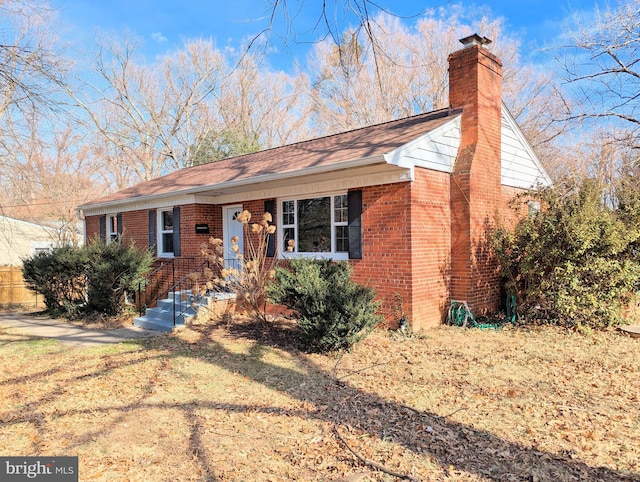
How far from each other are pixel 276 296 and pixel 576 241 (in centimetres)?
553

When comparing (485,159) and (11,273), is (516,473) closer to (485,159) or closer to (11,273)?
(485,159)

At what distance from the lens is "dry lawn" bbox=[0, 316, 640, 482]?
3.35m

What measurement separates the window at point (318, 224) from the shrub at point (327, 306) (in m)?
2.30

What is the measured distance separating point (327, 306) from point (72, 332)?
6.38m

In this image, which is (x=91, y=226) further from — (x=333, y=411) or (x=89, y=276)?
(x=333, y=411)

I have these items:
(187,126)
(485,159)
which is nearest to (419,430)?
(485,159)

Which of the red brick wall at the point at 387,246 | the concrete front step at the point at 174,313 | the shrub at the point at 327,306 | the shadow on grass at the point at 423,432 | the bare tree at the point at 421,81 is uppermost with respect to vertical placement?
the bare tree at the point at 421,81

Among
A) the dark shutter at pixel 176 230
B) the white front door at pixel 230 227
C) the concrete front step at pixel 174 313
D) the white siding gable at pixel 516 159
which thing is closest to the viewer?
the concrete front step at pixel 174 313

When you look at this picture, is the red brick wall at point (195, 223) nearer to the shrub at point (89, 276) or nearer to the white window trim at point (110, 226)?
the shrub at point (89, 276)

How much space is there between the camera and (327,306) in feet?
20.4

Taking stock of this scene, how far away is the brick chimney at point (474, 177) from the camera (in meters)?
8.66

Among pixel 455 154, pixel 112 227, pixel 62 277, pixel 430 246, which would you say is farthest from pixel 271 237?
pixel 112 227

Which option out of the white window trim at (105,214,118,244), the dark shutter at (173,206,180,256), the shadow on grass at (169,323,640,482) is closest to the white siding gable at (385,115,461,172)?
the shadow on grass at (169,323,640,482)

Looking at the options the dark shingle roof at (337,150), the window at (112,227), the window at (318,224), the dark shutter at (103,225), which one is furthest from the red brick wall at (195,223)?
the dark shutter at (103,225)
